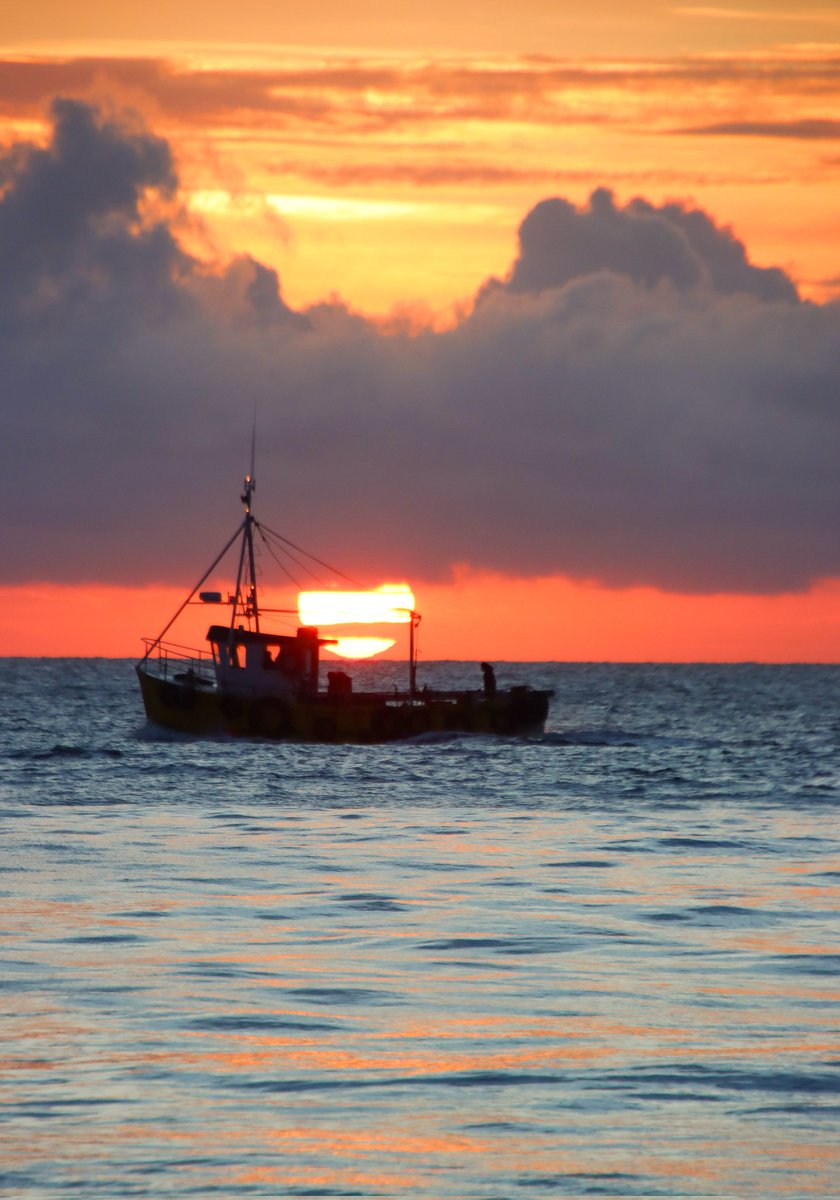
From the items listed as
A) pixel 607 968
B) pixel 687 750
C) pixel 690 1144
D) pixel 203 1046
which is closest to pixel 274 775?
pixel 687 750

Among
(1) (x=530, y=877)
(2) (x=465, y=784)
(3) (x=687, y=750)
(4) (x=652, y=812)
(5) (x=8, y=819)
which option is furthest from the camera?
(3) (x=687, y=750)

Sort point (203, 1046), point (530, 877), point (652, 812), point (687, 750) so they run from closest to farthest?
point (203, 1046) → point (530, 877) → point (652, 812) → point (687, 750)

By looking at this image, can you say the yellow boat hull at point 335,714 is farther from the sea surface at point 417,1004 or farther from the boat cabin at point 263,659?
the sea surface at point 417,1004

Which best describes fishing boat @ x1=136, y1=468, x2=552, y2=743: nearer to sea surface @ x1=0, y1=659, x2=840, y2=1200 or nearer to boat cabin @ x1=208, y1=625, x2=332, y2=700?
boat cabin @ x1=208, y1=625, x2=332, y2=700

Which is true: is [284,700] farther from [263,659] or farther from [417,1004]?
[417,1004]

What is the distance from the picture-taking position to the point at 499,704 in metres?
62.1

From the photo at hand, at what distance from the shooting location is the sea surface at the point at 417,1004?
9836mm

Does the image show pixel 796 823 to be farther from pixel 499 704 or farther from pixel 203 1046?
pixel 499 704

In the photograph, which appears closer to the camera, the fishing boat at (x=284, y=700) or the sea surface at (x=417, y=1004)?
the sea surface at (x=417, y=1004)

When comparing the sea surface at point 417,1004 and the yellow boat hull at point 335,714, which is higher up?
the yellow boat hull at point 335,714

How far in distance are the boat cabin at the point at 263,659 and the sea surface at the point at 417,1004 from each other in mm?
21521

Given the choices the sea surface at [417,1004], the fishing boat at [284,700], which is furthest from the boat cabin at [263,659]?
the sea surface at [417,1004]

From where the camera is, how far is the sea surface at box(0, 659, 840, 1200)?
9.84m

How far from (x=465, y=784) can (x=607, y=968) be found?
27.1m
